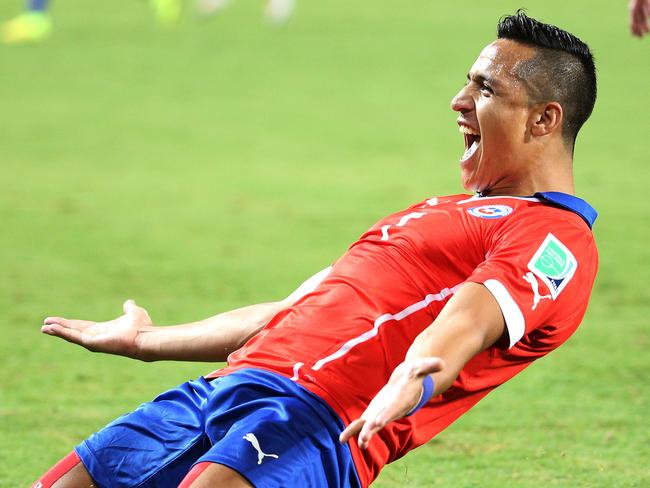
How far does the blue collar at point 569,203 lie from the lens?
2.54 m

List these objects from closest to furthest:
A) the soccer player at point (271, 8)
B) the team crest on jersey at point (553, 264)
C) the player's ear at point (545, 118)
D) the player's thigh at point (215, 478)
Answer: the player's thigh at point (215, 478), the team crest on jersey at point (553, 264), the player's ear at point (545, 118), the soccer player at point (271, 8)

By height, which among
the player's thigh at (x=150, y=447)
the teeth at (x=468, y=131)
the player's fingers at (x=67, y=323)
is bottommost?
the player's thigh at (x=150, y=447)

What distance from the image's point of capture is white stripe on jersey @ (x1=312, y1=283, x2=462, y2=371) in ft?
7.76

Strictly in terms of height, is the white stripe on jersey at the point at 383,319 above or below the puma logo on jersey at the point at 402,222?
below

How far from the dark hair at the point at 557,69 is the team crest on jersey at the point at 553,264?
409 millimetres

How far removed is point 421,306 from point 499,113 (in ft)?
1.73

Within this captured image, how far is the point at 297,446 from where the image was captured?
2.26m

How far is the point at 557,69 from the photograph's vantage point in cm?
267

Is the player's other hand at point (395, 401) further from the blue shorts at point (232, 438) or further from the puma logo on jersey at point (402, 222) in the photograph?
the puma logo on jersey at point (402, 222)

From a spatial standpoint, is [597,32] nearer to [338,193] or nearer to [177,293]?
[338,193]

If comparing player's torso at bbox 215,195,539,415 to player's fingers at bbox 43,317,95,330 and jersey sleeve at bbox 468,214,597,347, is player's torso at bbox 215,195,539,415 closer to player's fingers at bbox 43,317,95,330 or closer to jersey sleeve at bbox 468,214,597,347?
jersey sleeve at bbox 468,214,597,347

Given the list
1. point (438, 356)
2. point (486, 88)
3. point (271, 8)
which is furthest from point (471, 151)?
point (271, 8)

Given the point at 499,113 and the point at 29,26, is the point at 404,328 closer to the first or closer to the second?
the point at 499,113

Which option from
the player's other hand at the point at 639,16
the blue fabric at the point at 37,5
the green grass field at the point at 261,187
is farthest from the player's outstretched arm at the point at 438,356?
the blue fabric at the point at 37,5
